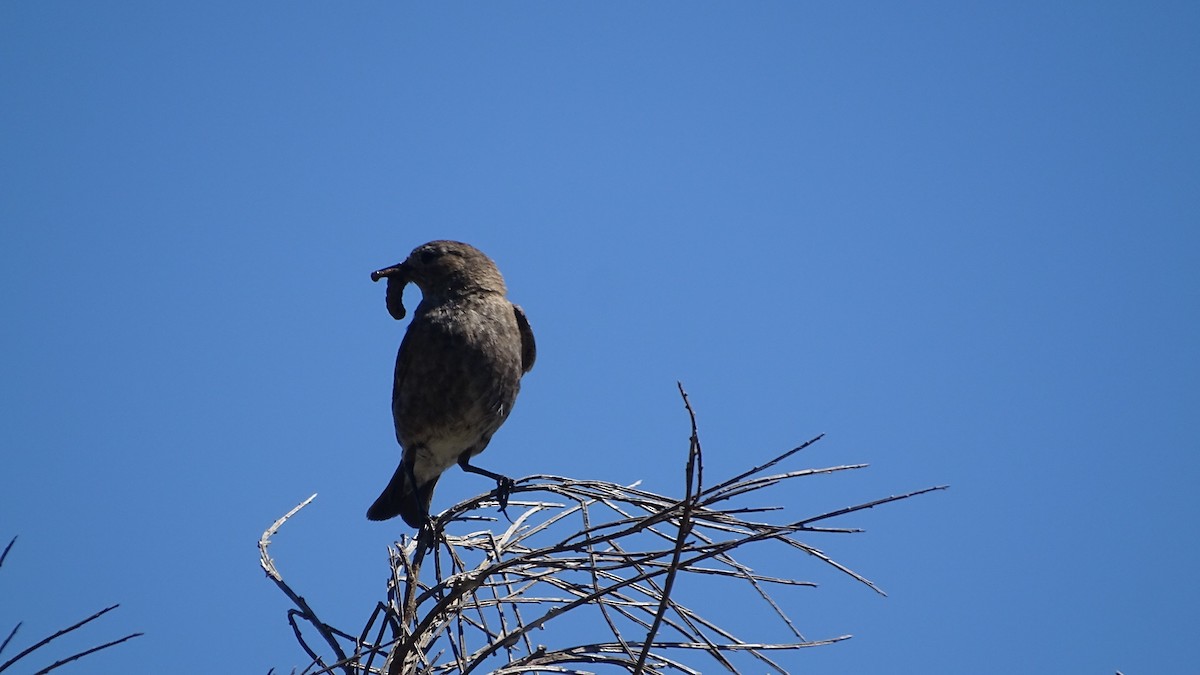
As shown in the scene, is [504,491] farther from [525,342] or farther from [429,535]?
[525,342]

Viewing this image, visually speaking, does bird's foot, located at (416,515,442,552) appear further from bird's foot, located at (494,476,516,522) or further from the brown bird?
the brown bird

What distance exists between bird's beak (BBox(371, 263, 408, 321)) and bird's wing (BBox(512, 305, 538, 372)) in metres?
0.62

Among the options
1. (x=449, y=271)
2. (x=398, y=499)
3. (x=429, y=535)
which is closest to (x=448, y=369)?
(x=449, y=271)

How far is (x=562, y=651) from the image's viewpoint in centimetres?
294

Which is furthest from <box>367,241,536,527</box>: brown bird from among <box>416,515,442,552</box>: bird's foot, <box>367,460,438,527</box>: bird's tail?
<box>416,515,442,552</box>: bird's foot

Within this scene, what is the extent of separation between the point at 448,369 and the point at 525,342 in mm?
645

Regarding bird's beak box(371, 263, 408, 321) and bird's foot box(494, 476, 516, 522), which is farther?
bird's beak box(371, 263, 408, 321)

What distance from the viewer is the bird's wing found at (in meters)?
5.82

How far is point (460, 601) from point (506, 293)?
2711 millimetres

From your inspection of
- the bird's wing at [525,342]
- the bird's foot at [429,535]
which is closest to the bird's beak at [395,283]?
the bird's wing at [525,342]

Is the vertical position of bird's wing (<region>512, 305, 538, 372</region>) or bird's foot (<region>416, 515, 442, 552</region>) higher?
bird's wing (<region>512, 305, 538, 372</region>)

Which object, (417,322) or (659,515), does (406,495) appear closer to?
(417,322)

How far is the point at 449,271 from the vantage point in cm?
569

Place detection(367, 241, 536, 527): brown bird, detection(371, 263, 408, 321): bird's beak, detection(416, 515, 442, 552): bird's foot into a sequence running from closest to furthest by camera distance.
→ detection(416, 515, 442, 552): bird's foot < detection(367, 241, 536, 527): brown bird < detection(371, 263, 408, 321): bird's beak
